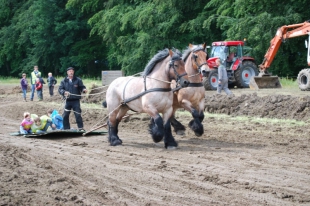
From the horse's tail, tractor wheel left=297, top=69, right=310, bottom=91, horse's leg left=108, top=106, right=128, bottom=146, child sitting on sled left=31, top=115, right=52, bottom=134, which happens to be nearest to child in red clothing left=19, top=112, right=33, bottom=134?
child sitting on sled left=31, top=115, right=52, bottom=134

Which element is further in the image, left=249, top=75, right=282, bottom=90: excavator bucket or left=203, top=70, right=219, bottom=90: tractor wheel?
left=203, top=70, right=219, bottom=90: tractor wheel

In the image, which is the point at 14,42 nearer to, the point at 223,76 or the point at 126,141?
the point at 223,76

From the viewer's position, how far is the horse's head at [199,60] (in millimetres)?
14039

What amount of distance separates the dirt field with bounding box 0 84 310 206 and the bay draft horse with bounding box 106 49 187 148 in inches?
17.2

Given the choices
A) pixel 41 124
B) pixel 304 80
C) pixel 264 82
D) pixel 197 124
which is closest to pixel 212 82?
pixel 264 82

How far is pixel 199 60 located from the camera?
14.2 meters

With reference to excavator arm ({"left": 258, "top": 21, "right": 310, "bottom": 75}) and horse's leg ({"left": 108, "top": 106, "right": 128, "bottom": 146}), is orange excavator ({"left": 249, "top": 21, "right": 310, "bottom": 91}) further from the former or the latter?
horse's leg ({"left": 108, "top": 106, "right": 128, "bottom": 146})

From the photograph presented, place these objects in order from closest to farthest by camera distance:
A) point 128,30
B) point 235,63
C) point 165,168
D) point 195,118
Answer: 1. point 165,168
2. point 195,118
3. point 235,63
4. point 128,30

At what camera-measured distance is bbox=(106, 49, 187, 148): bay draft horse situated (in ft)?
41.1

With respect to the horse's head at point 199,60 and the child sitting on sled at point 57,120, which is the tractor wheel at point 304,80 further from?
the child sitting on sled at point 57,120

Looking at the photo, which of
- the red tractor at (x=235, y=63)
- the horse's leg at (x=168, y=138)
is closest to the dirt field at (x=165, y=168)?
the horse's leg at (x=168, y=138)

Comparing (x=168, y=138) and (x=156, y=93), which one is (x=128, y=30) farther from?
(x=168, y=138)

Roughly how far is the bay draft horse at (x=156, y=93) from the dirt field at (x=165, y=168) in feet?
1.43

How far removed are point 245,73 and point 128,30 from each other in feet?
53.6
